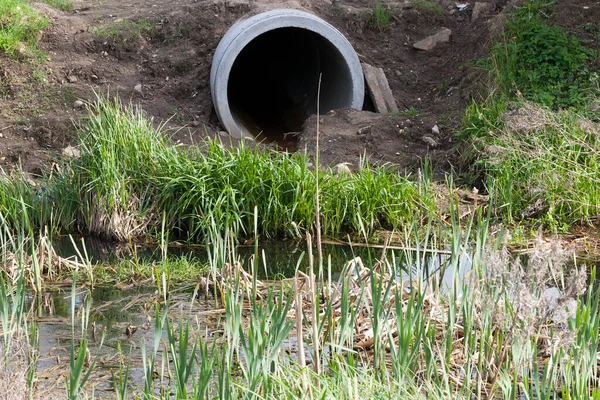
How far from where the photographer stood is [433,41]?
996cm

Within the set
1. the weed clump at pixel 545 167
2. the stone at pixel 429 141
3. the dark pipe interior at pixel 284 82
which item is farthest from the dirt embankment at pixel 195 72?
the weed clump at pixel 545 167

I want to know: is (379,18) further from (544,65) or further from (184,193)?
(184,193)

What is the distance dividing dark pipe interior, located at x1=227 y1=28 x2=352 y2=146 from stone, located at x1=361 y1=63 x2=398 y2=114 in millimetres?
291

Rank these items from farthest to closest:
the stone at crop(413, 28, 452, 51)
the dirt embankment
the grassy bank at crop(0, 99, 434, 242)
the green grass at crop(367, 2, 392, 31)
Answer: the green grass at crop(367, 2, 392, 31) → the stone at crop(413, 28, 452, 51) → the dirt embankment → the grassy bank at crop(0, 99, 434, 242)

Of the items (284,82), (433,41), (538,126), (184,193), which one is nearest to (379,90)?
(433,41)

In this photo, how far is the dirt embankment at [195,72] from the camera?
8148 mm

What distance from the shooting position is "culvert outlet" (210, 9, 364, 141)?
28.6 feet

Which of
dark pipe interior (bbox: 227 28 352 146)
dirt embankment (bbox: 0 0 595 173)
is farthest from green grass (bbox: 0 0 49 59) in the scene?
dark pipe interior (bbox: 227 28 352 146)

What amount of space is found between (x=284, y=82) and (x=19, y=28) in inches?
127

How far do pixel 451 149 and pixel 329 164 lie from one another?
104 centimetres

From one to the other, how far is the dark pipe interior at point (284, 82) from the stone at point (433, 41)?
1.04 meters

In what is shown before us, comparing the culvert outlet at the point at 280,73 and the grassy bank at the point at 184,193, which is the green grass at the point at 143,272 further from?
the culvert outlet at the point at 280,73

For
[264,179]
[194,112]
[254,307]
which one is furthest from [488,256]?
[194,112]

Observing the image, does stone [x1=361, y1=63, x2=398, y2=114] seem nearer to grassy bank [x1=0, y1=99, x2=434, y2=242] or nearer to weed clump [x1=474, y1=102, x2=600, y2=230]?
weed clump [x1=474, y1=102, x2=600, y2=230]
